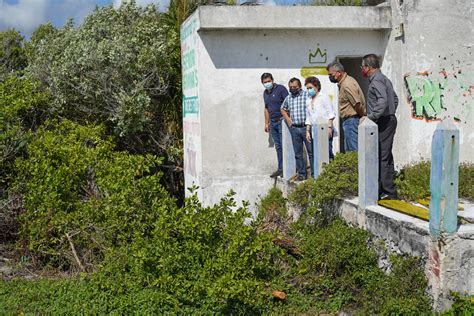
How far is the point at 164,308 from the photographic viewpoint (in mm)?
6316

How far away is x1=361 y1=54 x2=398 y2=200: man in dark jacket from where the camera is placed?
6.95 meters

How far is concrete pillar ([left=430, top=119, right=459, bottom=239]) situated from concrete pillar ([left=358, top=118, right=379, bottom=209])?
1.31 m

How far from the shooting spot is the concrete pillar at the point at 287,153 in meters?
9.70

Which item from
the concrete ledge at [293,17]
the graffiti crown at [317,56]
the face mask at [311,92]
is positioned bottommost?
the face mask at [311,92]

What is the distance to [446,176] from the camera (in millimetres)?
5402

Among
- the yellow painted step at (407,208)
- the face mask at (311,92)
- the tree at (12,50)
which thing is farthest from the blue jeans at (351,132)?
the tree at (12,50)

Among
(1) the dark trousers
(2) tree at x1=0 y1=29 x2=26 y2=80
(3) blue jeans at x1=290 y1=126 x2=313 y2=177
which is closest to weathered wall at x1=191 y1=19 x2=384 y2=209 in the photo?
(3) blue jeans at x1=290 y1=126 x2=313 y2=177

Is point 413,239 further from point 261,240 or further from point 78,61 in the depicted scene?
point 78,61

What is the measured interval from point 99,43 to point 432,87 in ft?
21.6

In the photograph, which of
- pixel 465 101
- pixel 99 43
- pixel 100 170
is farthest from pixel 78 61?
pixel 465 101

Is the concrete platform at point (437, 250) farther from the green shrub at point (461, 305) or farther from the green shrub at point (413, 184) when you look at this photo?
the green shrub at point (413, 184)

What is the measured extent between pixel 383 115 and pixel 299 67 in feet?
13.4

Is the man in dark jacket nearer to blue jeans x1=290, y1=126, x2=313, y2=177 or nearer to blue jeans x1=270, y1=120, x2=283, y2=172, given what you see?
blue jeans x1=290, y1=126, x2=313, y2=177

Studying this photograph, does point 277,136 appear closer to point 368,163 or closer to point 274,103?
point 274,103
